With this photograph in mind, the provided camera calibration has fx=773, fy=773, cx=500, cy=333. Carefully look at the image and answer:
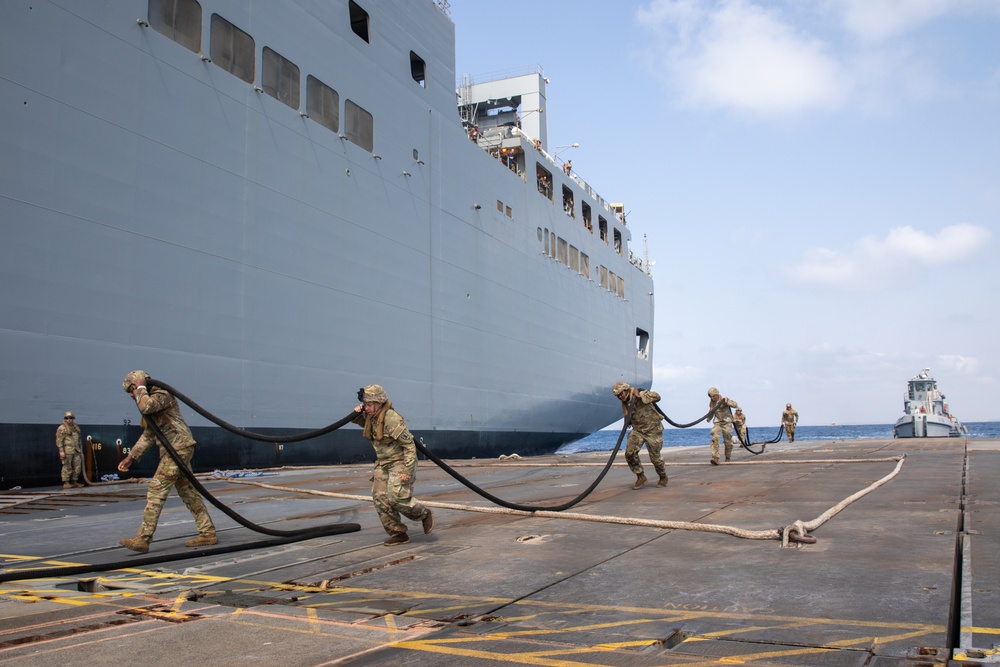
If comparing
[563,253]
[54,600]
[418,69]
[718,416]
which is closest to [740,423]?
[718,416]

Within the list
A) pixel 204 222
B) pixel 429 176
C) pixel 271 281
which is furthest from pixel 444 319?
pixel 204 222

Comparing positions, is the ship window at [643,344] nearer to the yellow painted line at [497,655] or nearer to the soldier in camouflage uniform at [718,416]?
the soldier in camouflage uniform at [718,416]

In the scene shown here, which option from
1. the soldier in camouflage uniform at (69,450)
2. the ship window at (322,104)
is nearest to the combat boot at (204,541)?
the soldier in camouflage uniform at (69,450)

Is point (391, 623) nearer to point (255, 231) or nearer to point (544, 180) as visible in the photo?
point (255, 231)

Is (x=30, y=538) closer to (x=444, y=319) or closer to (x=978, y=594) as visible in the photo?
(x=978, y=594)

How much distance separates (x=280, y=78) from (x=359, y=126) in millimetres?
3034

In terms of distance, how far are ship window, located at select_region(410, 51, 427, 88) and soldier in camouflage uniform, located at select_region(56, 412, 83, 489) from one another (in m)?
15.9

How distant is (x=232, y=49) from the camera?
702 inches

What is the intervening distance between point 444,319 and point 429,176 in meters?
4.66

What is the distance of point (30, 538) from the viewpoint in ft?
26.2

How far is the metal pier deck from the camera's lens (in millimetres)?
3789

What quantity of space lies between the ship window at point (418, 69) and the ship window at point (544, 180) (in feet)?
31.7

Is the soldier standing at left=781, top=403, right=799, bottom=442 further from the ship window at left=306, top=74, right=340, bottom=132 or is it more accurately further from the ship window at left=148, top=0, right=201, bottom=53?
the ship window at left=148, top=0, right=201, bottom=53

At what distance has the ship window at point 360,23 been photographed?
22.5 meters
